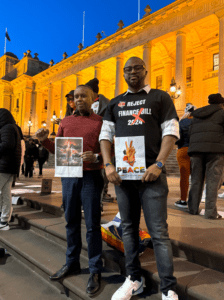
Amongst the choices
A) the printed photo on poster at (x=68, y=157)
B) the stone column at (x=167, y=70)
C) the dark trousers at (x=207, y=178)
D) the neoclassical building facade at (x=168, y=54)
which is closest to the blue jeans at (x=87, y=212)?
the printed photo on poster at (x=68, y=157)

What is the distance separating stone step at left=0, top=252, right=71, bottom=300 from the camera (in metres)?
2.45

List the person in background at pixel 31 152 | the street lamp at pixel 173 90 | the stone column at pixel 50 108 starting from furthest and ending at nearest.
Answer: the stone column at pixel 50 108
the street lamp at pixel 173 90
the person in background at pixel 31 152

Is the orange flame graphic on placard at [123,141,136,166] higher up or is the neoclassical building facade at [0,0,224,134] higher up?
the neoclassical building facade at [0,0,224,134]

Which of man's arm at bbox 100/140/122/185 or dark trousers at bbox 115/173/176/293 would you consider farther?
man's arm at bbox 100/140/122/185

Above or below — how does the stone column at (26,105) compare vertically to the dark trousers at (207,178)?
above

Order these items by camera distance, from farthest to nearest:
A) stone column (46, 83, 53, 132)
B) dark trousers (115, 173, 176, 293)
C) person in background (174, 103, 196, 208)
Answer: stone column (46, 83, 53, 132) < person in background (174, 103, 196, 208) < dark trousers (115, 173, 176, 293)

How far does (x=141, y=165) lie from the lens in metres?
1.95

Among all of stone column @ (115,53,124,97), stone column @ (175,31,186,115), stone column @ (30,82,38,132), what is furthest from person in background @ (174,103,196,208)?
stone column @ (30,82,38,132)

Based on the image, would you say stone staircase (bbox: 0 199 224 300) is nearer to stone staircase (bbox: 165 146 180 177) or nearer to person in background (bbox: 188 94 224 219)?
person in background (bbox: 188 94 224 219)

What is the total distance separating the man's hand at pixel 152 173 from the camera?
185 centimetres

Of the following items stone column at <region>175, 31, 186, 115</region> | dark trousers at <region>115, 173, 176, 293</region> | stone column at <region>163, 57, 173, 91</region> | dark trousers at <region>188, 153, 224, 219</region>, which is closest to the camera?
dark trousers at <region>115, 173, 176, 293</region>

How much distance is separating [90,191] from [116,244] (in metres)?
0.96

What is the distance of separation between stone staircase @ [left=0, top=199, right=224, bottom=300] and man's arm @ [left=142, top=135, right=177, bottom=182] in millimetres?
1061

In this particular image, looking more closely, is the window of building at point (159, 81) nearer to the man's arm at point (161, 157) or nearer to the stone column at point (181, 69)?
the stone column at point (181, 69)
